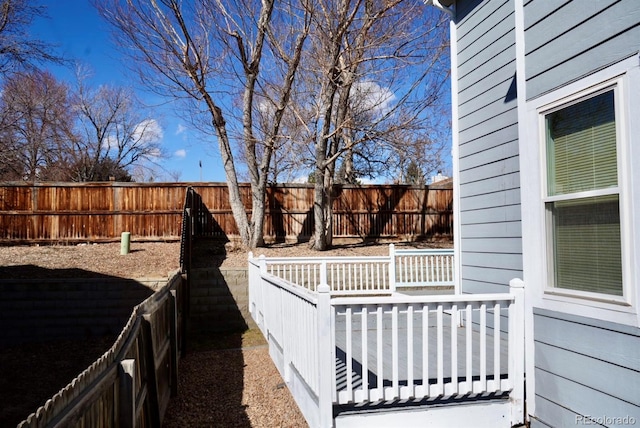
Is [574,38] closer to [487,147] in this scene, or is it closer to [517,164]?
[517,164]

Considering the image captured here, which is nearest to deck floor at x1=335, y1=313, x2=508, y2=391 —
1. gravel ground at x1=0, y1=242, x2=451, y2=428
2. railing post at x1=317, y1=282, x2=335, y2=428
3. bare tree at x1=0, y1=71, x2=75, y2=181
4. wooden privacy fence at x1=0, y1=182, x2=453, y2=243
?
railing post at x1=317, y1=282, x2=335, y2=428

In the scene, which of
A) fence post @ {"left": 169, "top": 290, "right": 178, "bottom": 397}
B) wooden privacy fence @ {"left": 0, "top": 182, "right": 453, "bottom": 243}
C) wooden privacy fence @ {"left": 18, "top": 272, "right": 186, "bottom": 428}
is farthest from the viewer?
wooden privacy fence @ {"left": 0, "top": 182, "right": 453, "bottom": 243}

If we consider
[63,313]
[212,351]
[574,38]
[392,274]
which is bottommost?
[212,351]

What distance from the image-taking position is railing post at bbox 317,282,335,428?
2.84m

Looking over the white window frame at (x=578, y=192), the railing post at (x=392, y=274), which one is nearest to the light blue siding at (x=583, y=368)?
the white window frame at (x=578, y=192)

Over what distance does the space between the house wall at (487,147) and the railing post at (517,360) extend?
78 centimetres

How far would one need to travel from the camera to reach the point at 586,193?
2.74 metres

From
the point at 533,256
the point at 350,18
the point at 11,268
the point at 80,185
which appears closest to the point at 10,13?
the point at 80,185

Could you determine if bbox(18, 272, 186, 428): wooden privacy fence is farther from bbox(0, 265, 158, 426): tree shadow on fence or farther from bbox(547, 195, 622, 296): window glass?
bbox(0, 265, 158, 426): tree shadow on fence

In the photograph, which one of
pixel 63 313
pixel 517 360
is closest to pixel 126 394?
pixel 517 360

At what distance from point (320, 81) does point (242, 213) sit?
3895mm

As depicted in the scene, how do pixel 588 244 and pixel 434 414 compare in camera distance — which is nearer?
pixel 588 244

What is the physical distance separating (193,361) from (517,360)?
500 cm

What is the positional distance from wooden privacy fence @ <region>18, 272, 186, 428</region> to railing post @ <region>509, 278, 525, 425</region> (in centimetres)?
248
